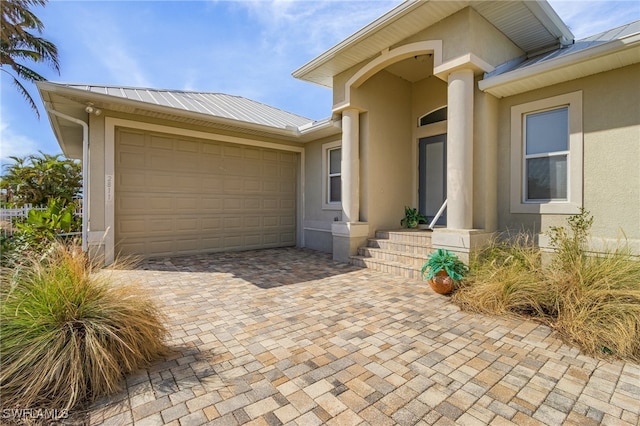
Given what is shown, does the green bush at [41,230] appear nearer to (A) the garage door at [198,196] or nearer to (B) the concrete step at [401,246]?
(A) the garage door at [198,196]

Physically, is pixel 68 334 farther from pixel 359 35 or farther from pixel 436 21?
pixel 436 21

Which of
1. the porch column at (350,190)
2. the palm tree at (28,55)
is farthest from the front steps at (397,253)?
the palm tree at (28,55)

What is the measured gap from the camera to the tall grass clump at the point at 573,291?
2.85 metres

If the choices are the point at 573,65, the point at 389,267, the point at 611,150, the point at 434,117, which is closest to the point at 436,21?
the point at 573,65

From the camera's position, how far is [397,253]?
6070 mm

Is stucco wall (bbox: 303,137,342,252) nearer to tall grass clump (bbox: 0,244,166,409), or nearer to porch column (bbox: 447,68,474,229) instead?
porch column (bbox: 447,68,474,229)

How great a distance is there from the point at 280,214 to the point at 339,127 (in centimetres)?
323

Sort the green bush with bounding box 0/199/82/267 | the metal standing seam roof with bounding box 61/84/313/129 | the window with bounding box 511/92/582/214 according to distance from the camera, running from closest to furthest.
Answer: the window with bounding box 511/92/582/214 < the green bush with bounding box 0/199/82/267 < the metal standing seam roof with bounding box 61/84/313/129

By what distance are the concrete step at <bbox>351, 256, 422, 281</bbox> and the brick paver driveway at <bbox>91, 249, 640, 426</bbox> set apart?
1.15 m

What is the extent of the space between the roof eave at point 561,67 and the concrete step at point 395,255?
3135 millimetres

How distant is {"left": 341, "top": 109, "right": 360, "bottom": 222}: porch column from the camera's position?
273 inches

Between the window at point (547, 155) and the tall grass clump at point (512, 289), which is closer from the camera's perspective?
the tall grass clump at point (512, 289)

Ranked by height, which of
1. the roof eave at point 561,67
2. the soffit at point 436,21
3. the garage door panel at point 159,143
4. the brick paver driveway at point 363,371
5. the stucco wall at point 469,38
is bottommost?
the brick paver driveway at point 363,371

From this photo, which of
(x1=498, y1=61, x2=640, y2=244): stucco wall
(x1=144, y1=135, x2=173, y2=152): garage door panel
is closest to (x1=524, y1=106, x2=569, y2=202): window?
(x1=498, y1=61, x2=640, y2=244): stucco wall
